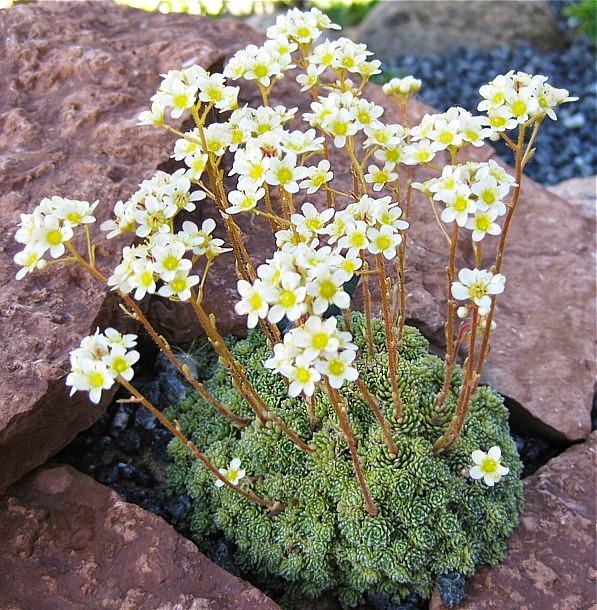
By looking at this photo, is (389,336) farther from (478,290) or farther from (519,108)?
(519,108)

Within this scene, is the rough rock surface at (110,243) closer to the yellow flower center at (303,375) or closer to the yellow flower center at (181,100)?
the yellow flower center at (181,100)

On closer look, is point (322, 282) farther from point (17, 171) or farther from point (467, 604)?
point (17, 171)

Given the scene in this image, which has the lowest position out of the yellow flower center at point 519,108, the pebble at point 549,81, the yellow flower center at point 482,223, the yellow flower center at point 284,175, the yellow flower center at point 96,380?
the pebble at point 549,81

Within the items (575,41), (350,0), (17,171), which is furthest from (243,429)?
(350,0)

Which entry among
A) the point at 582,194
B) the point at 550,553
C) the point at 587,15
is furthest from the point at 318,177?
the point at 587,15

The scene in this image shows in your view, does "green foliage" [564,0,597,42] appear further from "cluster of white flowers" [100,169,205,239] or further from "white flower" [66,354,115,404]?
"white flower" [66,354,115,404]

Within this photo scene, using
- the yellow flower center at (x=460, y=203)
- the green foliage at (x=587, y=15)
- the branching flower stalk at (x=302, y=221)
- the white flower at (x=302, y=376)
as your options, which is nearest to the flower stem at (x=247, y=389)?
the branching flower stalk at (x=302, y=221)
